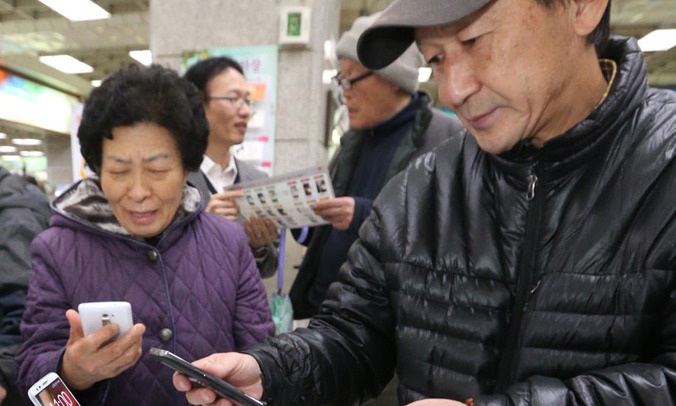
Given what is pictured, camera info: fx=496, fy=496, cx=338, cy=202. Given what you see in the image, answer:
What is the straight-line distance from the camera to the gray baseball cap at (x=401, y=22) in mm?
843

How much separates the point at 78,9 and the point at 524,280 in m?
8.61

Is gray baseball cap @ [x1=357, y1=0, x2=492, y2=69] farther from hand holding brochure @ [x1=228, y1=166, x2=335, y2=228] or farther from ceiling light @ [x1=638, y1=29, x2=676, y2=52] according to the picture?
ceiling light @ [x1=638, y1=29, x2=676, y2=52]

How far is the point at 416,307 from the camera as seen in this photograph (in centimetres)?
108

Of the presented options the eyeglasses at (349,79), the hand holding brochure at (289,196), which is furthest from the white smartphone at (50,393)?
the eyeglasses at (349,79)

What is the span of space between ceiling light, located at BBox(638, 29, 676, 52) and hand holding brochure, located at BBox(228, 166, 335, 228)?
9378mm

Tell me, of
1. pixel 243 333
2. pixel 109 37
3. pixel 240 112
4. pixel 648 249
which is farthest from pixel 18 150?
pixel 648 249

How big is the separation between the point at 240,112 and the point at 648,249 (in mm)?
2039

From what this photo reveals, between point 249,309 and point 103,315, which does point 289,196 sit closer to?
point 249,309

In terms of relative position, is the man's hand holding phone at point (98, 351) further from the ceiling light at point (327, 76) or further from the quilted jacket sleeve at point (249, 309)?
the ceiling light at point (327, 76)

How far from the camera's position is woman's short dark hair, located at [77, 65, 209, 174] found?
58.3 inches

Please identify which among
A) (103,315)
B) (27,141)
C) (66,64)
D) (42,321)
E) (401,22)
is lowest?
(27,141)

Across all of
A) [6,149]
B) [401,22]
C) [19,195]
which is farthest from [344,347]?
[6,149]

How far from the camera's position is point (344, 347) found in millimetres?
1211

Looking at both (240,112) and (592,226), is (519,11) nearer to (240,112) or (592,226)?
(592,226)
